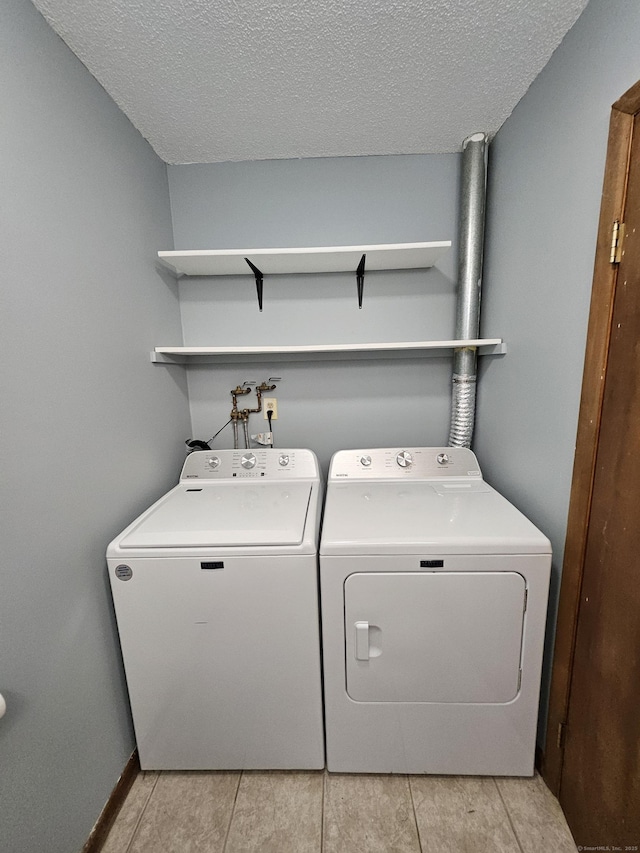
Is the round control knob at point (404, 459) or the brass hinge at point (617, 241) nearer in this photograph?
the brass hinge at point (617, 241)

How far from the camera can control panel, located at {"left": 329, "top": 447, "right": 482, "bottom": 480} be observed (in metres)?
1.62

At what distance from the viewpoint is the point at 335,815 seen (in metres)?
1.16

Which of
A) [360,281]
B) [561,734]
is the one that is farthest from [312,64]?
[561,734]

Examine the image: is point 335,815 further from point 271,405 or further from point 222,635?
point 271,405

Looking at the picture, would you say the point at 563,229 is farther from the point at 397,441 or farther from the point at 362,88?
the point at 397,441

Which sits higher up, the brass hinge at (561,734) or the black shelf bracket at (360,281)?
the black shelf bracket at (360,281)

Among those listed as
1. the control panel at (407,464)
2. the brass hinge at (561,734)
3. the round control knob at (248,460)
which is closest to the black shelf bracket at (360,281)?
the control panel at (407,464)

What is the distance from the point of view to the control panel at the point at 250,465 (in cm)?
167

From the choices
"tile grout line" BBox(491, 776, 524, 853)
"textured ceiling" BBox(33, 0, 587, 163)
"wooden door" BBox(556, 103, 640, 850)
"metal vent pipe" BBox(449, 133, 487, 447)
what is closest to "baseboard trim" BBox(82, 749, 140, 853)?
"tile grout line" BBox(491, 776, 524, 853)

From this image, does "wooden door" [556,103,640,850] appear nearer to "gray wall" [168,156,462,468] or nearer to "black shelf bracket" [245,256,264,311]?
"gray wall" [168,156,462,468]

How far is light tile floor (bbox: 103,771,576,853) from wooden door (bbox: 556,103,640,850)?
0.20m

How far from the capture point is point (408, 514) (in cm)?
124

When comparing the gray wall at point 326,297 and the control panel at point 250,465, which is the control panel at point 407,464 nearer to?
the control panel at point 250,465

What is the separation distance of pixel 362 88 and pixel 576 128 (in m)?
0.75
